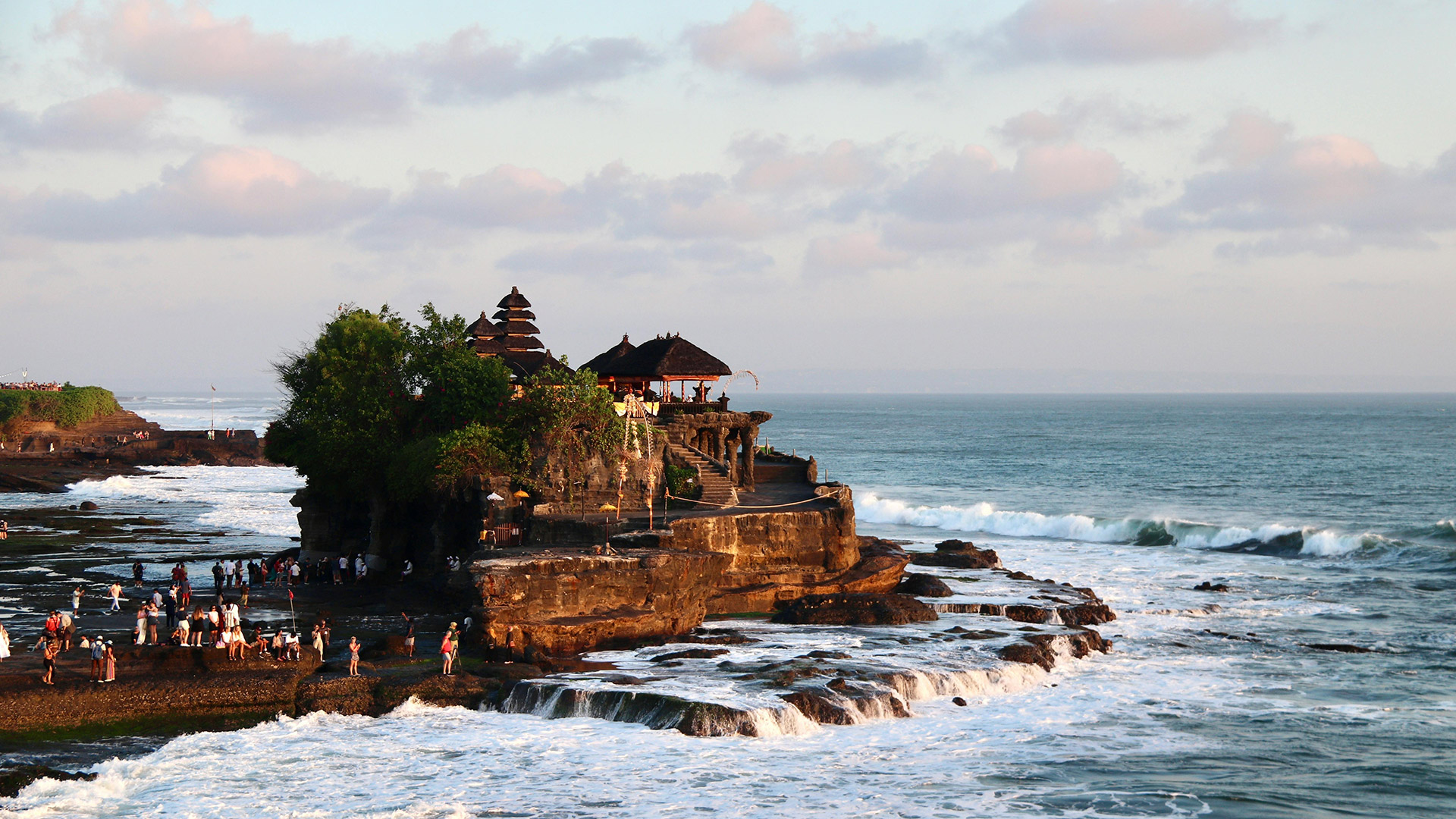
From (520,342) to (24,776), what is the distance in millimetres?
33730

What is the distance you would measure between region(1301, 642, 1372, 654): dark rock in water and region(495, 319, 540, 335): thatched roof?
34214mm

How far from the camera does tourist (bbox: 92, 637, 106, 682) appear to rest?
2580 cm

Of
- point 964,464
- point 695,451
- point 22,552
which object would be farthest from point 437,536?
point 964,464

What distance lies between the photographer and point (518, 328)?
5381cm

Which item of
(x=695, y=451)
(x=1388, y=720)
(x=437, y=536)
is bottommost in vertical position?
(x=1388, y=720)

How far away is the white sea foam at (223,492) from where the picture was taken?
63344 millimetres

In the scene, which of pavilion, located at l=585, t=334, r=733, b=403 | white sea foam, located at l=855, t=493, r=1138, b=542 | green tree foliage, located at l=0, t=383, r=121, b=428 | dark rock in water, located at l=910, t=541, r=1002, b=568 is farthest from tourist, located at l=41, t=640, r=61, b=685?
green tree foliage, located at l=0, t=383, r=121, b=428

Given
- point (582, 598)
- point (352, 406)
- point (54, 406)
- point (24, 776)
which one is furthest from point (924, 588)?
point (54, 406)

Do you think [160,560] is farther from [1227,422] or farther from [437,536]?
[1227,422]

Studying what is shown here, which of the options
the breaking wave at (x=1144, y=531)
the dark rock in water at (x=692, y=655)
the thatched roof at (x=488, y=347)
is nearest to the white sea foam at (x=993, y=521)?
the breaking wave at (x=1144, y=531)

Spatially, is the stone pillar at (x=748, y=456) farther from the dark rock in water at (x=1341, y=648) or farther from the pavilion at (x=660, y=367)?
the dark rock in water at (x=1341, y=648)

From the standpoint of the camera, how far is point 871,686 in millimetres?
27719

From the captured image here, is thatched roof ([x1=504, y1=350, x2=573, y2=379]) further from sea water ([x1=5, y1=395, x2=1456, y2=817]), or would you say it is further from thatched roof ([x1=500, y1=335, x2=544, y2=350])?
A: sea water ([x1=5, y1=395, x2=1456, y2=817])

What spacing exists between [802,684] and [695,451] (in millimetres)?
16077
